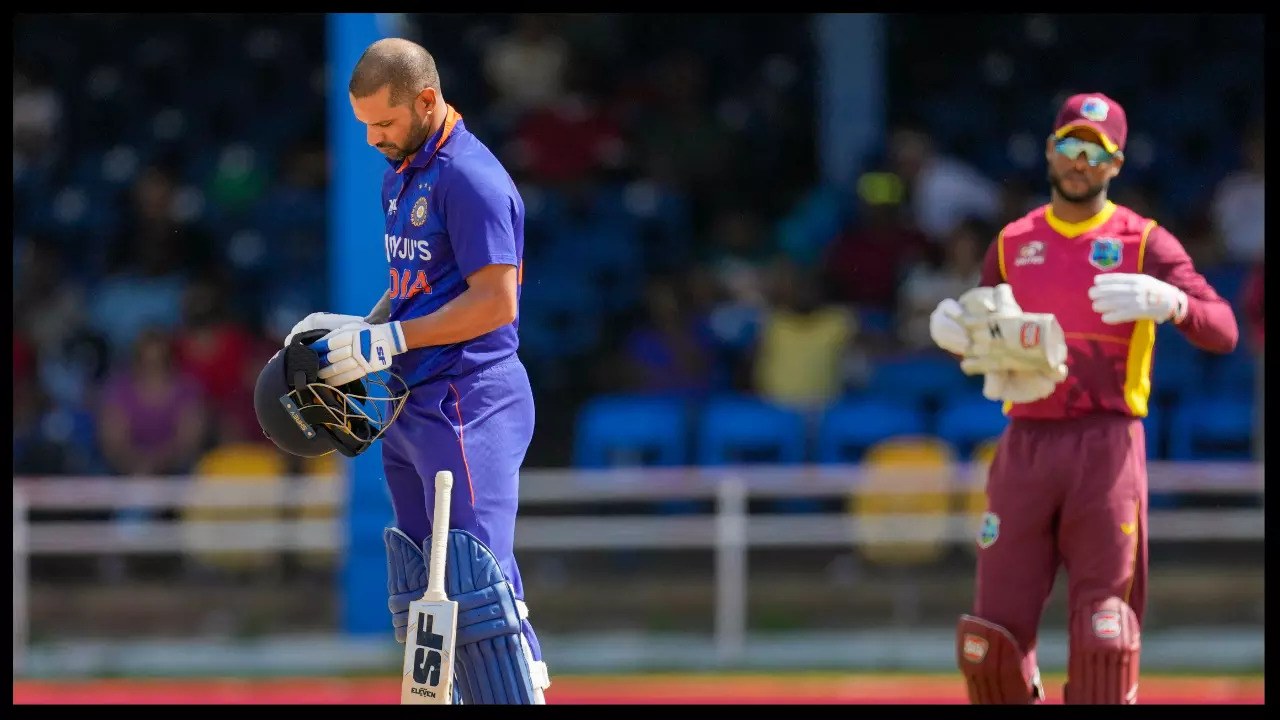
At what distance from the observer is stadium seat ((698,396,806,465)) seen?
10.0 meters

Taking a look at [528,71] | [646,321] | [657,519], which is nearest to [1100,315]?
[657,519]

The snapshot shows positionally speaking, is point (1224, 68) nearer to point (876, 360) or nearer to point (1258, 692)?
point (876, 360)

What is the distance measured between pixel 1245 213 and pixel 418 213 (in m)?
7.28

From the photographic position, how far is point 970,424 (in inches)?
386

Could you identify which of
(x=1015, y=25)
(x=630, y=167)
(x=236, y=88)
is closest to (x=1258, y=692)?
(x=630, y=167)

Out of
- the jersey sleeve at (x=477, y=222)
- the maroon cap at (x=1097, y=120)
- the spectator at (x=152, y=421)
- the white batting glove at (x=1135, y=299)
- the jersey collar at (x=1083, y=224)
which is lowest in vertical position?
the spectator at (x=152, y=421)

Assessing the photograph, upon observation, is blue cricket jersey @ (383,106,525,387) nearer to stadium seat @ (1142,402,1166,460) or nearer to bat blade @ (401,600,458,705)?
bat blade @ (401,600,458,705)

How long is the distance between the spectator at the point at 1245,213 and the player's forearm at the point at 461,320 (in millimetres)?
6932

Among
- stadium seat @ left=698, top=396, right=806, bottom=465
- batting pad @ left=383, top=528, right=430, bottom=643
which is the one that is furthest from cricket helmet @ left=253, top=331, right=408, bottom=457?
stadium seat @ left=698, top=396, right=806, bottom=465

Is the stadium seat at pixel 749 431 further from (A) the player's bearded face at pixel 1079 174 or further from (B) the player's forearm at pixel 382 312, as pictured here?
(B) the player's forearm at pixel 382 312

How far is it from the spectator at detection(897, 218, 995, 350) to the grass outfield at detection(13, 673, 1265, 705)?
2.42 m

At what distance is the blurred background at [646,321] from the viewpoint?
905 cm

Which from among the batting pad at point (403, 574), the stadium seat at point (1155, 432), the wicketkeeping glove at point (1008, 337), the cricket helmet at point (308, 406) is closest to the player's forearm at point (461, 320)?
the cricket helmet at point (308, 406)

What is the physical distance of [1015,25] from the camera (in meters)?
13.2
